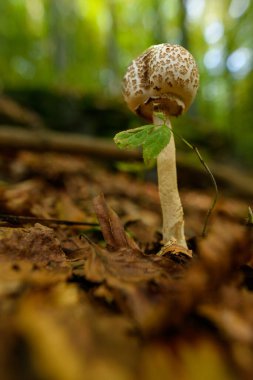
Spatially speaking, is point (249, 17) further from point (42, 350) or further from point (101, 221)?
point (42, 350)

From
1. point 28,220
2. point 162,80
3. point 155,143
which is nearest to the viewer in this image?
point 155,143

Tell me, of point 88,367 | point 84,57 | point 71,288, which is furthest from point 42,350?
point 84,57

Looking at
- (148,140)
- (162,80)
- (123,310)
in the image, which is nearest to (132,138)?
(148,140)

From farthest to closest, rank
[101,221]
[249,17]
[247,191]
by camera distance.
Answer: [249,17] → [247,191] → [101,221]

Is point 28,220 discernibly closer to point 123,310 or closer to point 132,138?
point 132,138

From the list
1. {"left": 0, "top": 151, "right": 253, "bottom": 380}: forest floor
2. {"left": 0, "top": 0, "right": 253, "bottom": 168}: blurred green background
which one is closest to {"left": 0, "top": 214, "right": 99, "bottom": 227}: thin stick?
{"left": 0, "top": 151, "right": 253, "bottom": 380}: forest floor

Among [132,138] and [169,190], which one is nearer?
[132,138]

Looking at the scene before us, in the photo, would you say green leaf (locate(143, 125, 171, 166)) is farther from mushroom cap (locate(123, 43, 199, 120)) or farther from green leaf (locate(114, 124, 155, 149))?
mushroom cap (locate(123, 43, 199, 120))
